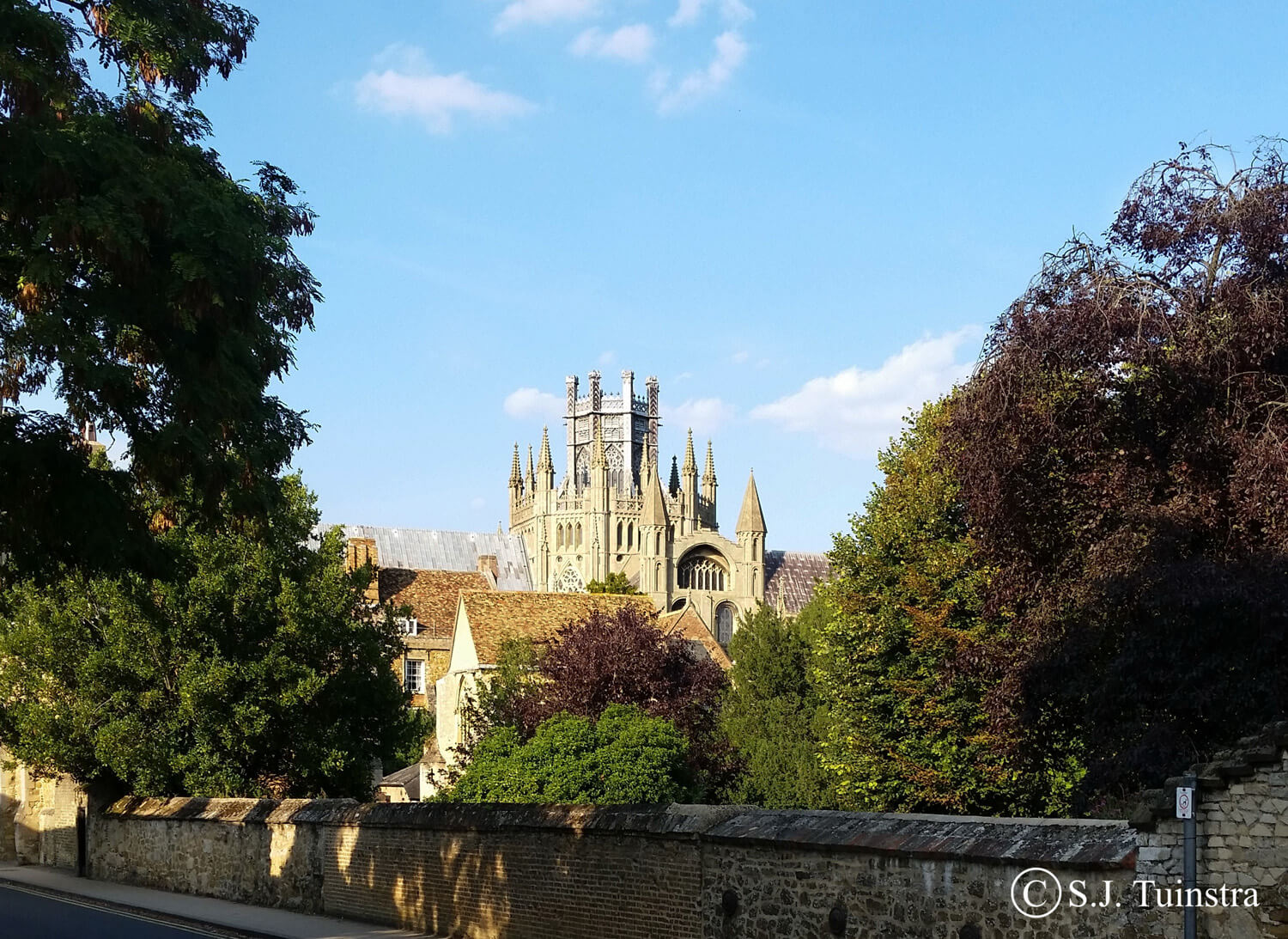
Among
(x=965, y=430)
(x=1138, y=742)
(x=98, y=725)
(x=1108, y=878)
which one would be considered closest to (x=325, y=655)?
(x=98, y=725)

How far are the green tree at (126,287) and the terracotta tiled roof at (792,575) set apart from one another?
483 ft

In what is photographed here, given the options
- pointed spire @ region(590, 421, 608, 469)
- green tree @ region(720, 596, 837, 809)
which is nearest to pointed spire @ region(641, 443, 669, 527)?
pointed spire @ region(590, 421, 608, 469)

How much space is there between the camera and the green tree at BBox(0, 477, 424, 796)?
1276 inches

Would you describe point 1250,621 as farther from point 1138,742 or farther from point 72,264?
point 72,264

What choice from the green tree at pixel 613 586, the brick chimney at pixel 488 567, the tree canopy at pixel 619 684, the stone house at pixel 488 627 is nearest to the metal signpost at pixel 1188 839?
the tree canopy at pixel 619 684

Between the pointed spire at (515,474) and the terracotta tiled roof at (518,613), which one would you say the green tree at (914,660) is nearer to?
the terracotta tiled roof at (518,613)

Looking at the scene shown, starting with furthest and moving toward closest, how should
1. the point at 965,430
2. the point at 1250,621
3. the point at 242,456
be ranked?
the point at 965,430
the point at 1250,621
the point at 242,456

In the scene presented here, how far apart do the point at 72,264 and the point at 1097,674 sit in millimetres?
12422

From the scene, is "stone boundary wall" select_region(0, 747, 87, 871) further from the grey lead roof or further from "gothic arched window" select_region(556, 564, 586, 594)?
"gothic arched window" select_region(556, 564, 586, 594)

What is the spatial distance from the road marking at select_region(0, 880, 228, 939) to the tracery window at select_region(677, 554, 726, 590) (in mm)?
125806

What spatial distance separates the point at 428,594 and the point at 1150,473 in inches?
2633

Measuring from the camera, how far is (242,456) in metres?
14.8

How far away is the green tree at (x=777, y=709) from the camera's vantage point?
44.8 meters

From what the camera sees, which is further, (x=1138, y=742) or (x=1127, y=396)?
(x=1127, y=396)
